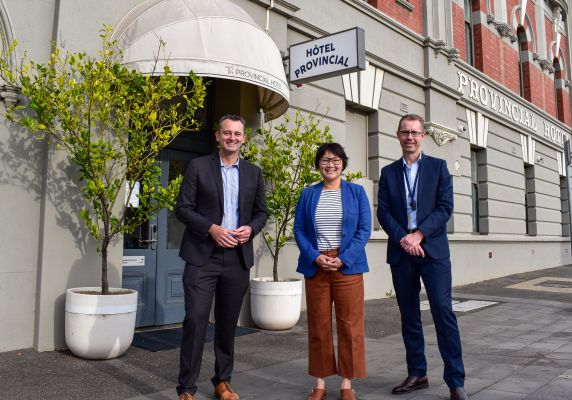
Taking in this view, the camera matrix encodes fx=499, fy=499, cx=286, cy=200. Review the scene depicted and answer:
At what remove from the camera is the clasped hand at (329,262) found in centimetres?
357

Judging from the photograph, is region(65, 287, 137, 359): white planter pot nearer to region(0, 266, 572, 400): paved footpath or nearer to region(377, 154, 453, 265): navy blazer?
region(0, 266, 572, 400): paved footpath

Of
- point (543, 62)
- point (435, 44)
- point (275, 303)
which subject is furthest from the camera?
point (543, 62)

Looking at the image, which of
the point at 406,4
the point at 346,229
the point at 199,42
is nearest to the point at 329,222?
the point at 346,229

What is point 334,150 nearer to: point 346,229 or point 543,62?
point 346,229

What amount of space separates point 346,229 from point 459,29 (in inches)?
459

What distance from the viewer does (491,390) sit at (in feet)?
12.9

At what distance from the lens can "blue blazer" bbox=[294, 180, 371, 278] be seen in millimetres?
3629

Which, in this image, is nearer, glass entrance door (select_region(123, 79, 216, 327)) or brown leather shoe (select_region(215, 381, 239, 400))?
brown leather shoe (select_region(215, 381, 239, 400))

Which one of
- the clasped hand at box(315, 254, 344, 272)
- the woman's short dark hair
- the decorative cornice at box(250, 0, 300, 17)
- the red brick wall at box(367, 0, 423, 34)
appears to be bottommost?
the clasped hand at box(315, 254, 344, 272)

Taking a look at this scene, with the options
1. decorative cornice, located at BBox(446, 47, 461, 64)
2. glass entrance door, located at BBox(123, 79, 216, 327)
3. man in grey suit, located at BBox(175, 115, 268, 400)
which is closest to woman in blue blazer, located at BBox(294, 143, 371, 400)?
man in grey suit, located at BBox(175, 115, 268, 400)

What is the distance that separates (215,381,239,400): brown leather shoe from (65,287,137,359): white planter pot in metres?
1.59

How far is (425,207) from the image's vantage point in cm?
388

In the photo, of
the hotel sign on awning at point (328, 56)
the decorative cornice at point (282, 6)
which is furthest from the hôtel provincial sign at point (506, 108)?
the hotel sign on awning at point (328, 56)

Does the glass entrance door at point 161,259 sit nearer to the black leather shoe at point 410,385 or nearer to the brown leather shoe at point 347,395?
the brown leather shoe at point 347,395
